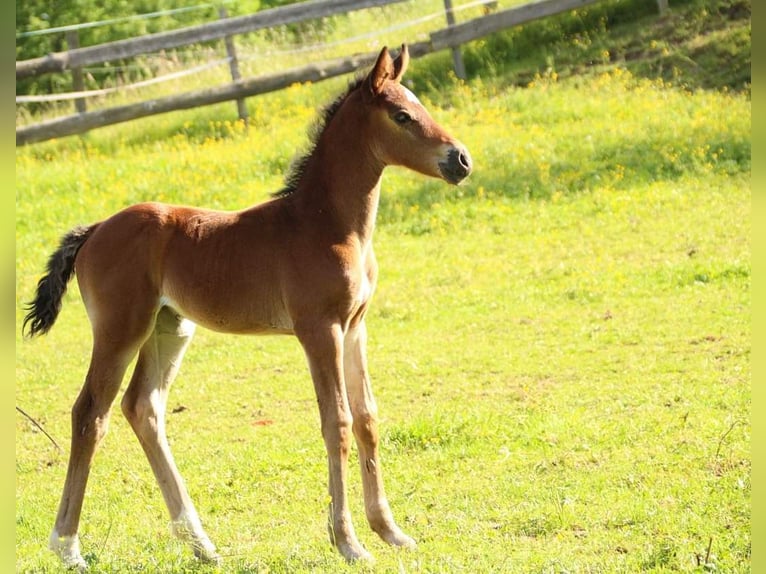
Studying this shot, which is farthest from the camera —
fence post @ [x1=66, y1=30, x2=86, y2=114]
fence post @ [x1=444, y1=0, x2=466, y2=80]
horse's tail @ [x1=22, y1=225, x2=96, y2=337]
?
fence post @ [x1=444, y1=0, x2=466, y2=80]

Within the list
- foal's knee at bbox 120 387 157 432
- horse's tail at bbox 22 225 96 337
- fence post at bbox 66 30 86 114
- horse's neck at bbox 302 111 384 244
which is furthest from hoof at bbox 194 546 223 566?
fence post at bbox 66 30 86 114

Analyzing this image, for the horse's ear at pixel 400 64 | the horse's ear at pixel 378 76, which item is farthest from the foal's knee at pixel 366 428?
the horse's ear at pixel 400 64

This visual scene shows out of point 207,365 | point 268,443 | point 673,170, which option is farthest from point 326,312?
point 673,170

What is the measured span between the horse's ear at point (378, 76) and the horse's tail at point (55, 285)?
1.74 m

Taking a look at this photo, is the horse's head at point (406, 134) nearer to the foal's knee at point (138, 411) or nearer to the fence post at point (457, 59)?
the foal's knee at point (138, 411)

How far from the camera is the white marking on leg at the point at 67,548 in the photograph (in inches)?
220

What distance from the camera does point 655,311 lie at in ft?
34.2

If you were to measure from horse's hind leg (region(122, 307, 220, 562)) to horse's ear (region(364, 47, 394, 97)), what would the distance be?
5.29 feet

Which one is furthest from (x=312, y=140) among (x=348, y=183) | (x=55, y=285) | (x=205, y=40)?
(x=205, y=40)

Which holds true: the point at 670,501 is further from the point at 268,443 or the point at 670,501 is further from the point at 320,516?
the point at 268,443

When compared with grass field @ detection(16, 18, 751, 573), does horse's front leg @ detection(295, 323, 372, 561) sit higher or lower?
higher

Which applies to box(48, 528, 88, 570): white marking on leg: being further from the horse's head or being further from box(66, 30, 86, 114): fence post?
box(66, 30, 86, 114): fence post

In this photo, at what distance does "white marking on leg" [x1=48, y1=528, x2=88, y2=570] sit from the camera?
220 inches

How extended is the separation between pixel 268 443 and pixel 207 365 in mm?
2553
